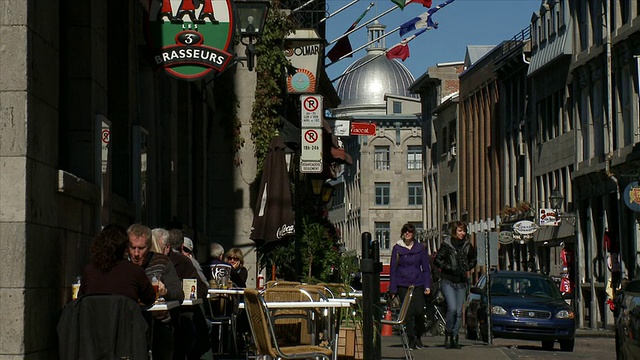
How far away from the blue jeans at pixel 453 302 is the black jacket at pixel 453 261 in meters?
0.10

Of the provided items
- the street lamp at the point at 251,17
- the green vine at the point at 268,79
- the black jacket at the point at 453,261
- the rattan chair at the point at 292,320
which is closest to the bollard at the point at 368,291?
the rattan chair at the point at 292,320

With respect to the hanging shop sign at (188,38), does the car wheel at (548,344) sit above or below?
below

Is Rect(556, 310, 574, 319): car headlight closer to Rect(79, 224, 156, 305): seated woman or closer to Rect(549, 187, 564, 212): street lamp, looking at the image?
Rect(79, 224, 156, 305): seated woman

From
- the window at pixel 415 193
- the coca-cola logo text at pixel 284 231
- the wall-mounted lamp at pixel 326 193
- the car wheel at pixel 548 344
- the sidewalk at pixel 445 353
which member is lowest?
the car wheel at pixel 548 344

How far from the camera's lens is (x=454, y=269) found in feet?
65.8

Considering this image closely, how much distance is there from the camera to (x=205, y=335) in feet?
46.2

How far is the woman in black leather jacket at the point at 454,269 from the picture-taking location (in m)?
20.1

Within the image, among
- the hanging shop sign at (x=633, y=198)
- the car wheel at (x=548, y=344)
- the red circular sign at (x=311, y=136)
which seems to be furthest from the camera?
the hanging shop sign at (x=633, y=198)

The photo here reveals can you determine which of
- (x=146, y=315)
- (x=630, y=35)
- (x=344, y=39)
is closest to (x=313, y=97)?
(x=146, y=315)

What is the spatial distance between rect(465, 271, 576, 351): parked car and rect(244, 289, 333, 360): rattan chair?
13265 mm

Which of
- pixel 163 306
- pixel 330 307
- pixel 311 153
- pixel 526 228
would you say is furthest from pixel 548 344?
pixel 526 228

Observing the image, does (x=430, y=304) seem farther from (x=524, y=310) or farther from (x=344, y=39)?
(x=344, y=39)

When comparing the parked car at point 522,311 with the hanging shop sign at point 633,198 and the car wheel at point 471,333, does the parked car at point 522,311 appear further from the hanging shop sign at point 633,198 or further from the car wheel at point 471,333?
the hanging shop sign at point 633,198

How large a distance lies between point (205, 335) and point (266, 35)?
12.1m
